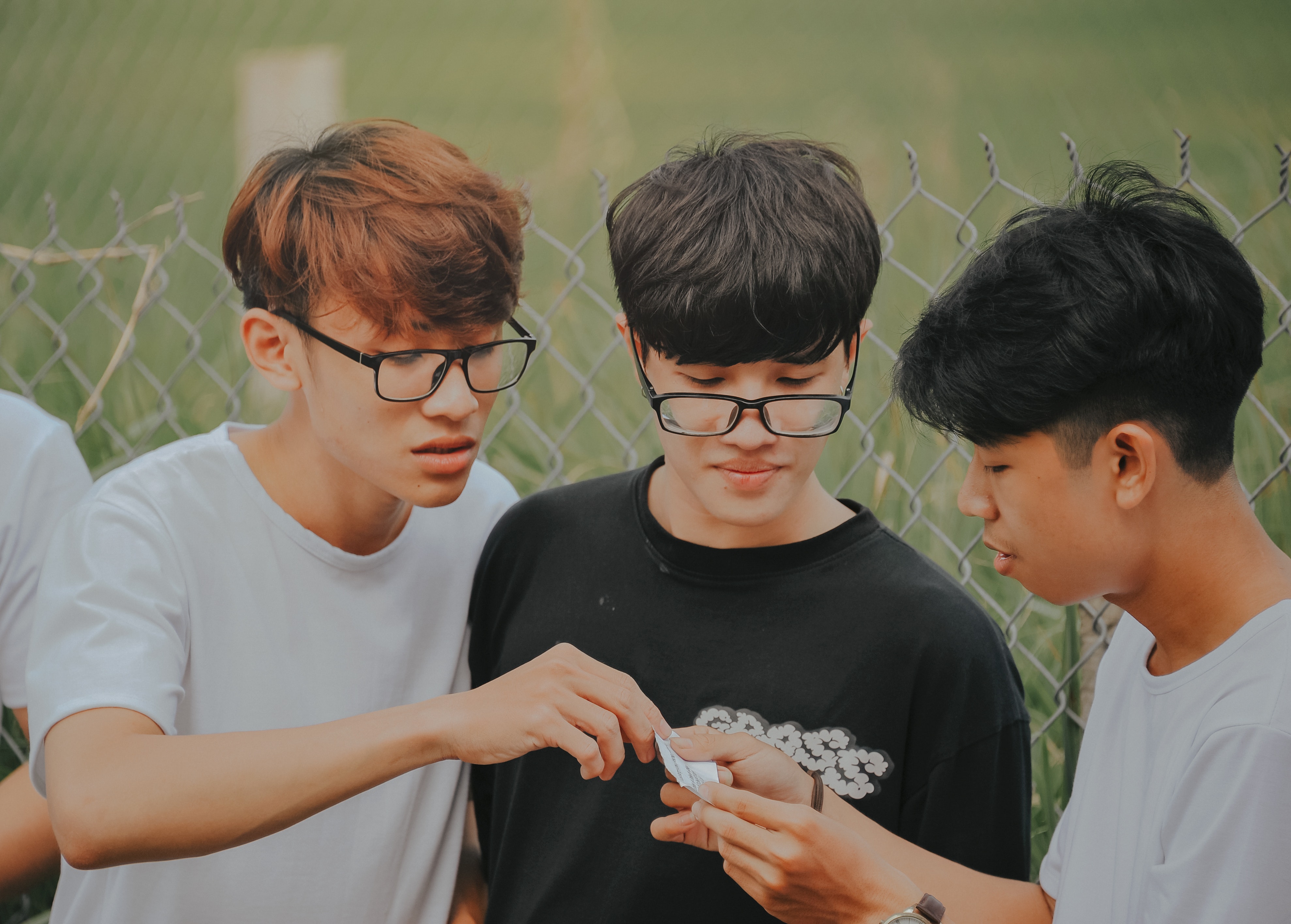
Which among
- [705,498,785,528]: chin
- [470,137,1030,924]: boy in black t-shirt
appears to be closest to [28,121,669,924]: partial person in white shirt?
[470,137,1030,924]: boy in black t-shirt

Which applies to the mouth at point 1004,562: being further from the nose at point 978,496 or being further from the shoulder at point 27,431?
→ the shoulder at point 27,431

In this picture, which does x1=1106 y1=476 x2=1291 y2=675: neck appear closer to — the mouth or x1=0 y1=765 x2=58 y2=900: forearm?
the mouth

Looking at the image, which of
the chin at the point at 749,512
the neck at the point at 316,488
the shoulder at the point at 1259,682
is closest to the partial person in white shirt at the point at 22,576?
the neck at the point at 316,488

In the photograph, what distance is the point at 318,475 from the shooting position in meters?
1.71

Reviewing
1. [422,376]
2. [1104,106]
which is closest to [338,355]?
[422,376]

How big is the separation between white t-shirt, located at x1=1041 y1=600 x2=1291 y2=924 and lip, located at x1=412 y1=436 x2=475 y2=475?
40.8 inches

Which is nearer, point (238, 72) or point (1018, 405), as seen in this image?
point (1018, 405)

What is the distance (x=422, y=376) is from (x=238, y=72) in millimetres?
2427

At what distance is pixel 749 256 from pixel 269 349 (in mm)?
819

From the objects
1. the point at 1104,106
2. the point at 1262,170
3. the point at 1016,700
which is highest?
the point at 1104,106

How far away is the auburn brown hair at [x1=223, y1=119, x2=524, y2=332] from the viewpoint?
1.56 metres

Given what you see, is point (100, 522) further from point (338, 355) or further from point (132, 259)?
point (132, 259)

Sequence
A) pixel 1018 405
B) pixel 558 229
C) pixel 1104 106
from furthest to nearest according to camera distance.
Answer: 1. pixel 558 229
2. pixel 1104 106
3. pixel 1018 405

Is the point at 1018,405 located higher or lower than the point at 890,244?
lower
